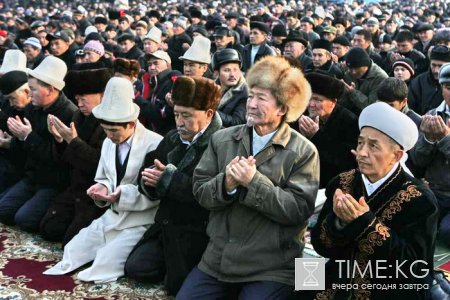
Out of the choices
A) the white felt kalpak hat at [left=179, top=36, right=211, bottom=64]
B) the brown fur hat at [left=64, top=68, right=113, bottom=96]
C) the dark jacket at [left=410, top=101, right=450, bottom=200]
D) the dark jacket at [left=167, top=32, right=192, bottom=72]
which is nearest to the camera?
the dark jacket at [left=410, top=101, right=450, bottom=200]

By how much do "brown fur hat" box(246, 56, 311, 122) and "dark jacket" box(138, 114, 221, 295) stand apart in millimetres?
647

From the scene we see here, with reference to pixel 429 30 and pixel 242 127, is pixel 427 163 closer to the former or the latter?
pixel 242 127

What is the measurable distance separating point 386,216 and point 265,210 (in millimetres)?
617

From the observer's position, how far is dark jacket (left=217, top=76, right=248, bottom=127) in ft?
16.8

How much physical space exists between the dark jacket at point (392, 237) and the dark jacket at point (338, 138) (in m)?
1.72

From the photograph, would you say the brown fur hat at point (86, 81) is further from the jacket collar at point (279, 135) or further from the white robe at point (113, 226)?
the jacket collar at point (279, 135)

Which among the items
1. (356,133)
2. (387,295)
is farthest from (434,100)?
(387,295)

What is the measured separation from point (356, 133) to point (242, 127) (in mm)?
1584

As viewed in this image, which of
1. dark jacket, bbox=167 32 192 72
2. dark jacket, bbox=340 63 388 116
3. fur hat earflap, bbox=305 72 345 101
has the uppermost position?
fur hat earflap, bbox=305 72 345 101

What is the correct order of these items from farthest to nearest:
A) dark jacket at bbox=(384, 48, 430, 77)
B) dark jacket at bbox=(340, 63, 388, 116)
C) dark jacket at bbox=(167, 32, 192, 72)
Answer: dark jacket at bbox=(167, 32, 192, 72) → dark jacket at bbox=(384, 48, 430, 77) → dark jacket at bbox=(340, 63, 388, 116)

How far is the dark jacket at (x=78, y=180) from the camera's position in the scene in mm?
4363

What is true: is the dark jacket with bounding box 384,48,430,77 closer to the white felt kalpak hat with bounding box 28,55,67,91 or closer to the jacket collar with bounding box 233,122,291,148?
the white felt kalpak hat with bounding box 28,55,67,91

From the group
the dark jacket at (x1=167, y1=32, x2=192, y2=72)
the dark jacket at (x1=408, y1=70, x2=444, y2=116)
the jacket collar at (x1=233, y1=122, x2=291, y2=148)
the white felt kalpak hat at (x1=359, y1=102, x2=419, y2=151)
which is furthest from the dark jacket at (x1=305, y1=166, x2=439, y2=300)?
the dark jacket at (x1=167, y1=32, x2=192, y2=72)

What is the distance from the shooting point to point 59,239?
466 centimetres
